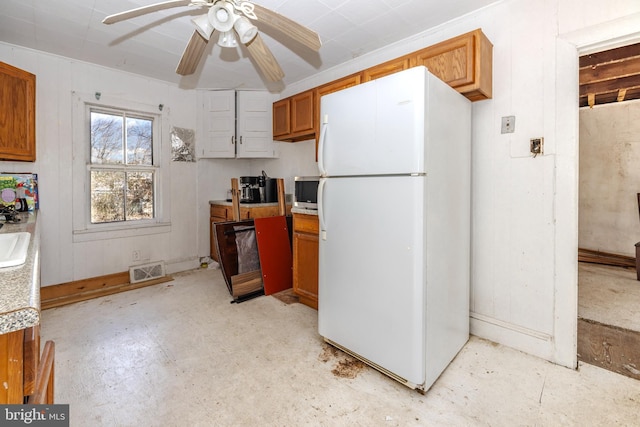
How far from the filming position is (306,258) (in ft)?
9.36

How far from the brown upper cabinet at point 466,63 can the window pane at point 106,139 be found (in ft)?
11.1

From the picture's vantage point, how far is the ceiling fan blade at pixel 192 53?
1779 millimetres

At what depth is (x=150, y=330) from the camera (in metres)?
2.34

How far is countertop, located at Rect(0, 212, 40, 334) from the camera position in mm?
607

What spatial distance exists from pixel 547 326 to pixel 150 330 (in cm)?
288

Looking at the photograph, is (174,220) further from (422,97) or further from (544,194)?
(544,194)

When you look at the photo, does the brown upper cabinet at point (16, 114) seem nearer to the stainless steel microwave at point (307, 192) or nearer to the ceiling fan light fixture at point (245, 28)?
the ceiling fan light fixture at point (245, 28)

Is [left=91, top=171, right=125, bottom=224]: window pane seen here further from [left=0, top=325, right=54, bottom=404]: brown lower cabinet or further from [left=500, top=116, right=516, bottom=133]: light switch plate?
[left=500, top=116, right=516, bottom=133]: light switch plate

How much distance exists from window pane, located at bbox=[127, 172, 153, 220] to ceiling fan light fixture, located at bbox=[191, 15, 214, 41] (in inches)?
98.0

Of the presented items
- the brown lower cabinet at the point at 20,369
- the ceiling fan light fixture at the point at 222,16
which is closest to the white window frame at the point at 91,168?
the ceiling fan light fixture at the point at 222,16

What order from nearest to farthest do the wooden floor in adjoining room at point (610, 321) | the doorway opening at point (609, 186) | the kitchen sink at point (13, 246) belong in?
the kitchen sink at point (13, 246) → the wooden floor in adjoining room at point (610, 321) → the doorway opening at point (609, 186)

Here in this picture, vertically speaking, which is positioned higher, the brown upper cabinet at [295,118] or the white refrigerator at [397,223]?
the brown upper cabinet at [295,118]

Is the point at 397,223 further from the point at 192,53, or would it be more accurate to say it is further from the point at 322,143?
the point at 192,53

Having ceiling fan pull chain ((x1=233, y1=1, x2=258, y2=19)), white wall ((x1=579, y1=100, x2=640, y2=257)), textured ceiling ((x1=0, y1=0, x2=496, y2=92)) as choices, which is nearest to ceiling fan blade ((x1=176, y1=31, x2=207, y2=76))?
ceiling fan pull chain ((x1=233, y1=1, x2=258, y2=19))
